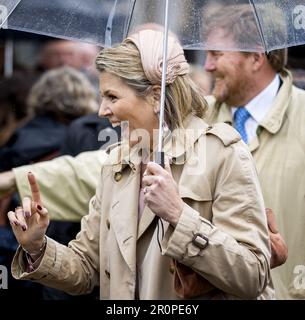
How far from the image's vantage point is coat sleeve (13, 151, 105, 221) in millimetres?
6016

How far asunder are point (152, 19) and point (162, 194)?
3.37ft

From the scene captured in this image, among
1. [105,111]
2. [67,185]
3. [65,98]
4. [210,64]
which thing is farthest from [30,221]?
[65,98]

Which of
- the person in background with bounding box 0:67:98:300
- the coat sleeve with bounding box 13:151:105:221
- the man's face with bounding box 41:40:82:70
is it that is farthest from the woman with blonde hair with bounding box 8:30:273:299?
the man's face with bounding box 41:40:82:70

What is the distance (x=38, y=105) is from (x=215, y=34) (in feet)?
10.1

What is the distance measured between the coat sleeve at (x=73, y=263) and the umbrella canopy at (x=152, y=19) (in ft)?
2.34

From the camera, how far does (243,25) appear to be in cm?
484

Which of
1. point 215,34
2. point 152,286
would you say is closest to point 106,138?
point 215,34

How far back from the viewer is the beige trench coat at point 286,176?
5289 millimetres

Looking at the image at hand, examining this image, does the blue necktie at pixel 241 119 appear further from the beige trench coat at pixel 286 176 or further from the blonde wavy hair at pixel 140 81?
the blonde wavy hair at pixel 140 81

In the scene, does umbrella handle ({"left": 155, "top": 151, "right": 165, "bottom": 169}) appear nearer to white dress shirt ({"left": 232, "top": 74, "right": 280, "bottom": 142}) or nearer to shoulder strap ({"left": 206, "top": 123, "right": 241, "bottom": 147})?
shoulder strap ({"left": 206, "top": 123, "right": 241, "bottom": 147})

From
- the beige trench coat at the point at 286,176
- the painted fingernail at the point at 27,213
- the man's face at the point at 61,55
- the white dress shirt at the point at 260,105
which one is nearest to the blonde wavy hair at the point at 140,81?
the painted fingernail at the point at 27,213
